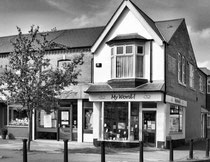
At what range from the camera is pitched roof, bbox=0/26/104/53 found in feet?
82.4

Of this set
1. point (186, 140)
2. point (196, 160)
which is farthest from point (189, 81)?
point (196, 160)

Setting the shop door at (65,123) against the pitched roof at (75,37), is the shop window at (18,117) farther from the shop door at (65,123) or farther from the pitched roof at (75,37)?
the pitched roof at (75,37)

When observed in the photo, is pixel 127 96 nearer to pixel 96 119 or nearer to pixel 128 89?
pixel 128 89

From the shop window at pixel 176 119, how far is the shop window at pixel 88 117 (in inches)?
202

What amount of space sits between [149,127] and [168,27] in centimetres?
686

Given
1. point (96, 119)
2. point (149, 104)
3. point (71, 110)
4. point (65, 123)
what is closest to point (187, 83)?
point (149, 104)

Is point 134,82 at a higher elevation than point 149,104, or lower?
higher

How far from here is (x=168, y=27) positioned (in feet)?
79.2

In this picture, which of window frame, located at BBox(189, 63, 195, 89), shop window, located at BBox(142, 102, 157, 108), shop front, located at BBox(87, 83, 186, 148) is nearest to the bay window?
window frame, located at BBox(189, 63, 195, 89)

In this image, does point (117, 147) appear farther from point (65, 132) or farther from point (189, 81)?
point (189, 81)

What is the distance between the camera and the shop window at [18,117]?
2684cm

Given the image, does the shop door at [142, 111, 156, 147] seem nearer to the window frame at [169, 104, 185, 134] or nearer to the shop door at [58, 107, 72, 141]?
the window frame at [169, 104, 185, 134]

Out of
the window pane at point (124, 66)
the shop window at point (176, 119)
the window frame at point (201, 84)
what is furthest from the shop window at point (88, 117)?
the window frame at point (201, 84)

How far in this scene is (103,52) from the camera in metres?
22.9
